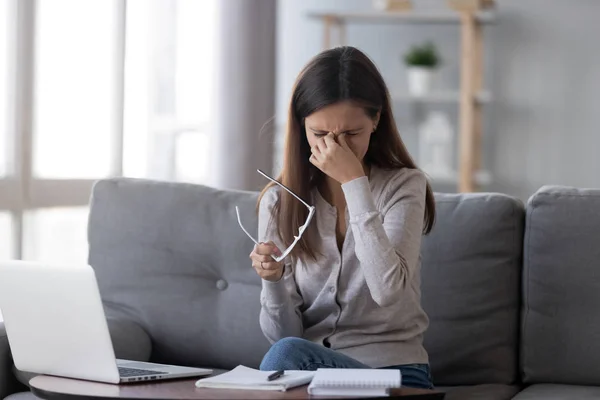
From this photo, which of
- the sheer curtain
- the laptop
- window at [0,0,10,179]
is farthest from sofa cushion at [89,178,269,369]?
the sheer curtain

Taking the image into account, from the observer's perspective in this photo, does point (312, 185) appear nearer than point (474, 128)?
Yes

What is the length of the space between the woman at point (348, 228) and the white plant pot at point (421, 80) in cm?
277

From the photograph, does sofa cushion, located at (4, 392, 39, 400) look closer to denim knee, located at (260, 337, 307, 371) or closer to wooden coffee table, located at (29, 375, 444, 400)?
wooden coffee table, located at (29, 375, 444, 400)

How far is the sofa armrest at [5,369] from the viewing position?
6.32 ft

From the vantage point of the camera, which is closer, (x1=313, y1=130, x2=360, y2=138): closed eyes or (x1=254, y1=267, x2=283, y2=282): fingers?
(x1=254, y1=267, x2=283, y2=282): fingers

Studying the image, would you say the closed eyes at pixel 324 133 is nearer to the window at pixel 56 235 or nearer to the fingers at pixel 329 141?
the fingers at pixel 329 141

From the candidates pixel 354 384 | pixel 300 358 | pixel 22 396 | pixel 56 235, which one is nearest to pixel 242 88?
pixel 56 235

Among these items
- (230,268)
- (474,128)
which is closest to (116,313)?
(230,268)

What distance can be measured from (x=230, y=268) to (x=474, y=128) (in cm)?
269

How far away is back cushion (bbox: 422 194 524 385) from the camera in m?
2.05

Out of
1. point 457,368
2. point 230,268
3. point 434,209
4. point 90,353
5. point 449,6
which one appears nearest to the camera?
point 90,353

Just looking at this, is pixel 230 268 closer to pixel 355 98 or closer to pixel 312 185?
pixel 312 185

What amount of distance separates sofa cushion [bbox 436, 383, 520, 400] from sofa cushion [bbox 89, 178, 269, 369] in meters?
0.48

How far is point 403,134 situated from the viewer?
4.96m
